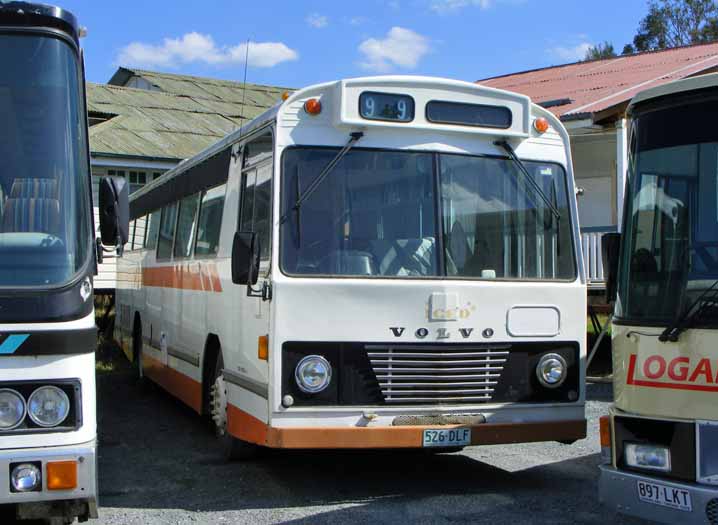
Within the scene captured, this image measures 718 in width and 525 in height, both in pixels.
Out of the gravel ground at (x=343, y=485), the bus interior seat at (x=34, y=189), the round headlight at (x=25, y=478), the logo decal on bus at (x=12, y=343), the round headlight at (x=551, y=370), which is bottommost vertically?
the gravel ground at (x=343, y=485)

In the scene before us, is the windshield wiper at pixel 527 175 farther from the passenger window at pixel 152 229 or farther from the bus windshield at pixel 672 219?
the passenger window at pixel 152 229

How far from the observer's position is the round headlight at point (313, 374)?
696 centimetres

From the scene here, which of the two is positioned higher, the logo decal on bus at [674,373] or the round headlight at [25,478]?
the logo decal on bus at [674,373]

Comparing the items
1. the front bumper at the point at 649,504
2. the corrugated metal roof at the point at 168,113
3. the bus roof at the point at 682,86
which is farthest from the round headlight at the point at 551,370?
the corrugated metal roof at the point at 168,113

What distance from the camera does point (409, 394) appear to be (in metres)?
7.10

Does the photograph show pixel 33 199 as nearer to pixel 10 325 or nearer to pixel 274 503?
pixel 10 325

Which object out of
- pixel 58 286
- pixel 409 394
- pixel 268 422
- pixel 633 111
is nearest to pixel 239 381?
pixel 268 422

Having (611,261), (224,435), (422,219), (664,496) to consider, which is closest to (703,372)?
(664,496)

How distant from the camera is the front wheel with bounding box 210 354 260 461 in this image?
27.5 feet

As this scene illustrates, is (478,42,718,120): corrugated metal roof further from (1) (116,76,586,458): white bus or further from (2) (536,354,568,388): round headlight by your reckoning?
(2) (536,354,568,388): round headlight

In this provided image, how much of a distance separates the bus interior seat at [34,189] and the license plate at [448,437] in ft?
10.5

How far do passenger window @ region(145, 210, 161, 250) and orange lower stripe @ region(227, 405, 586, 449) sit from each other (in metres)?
5.63

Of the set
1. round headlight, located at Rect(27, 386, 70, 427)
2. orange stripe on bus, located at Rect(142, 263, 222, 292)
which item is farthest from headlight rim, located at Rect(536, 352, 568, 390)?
round headlight, located at Rect(27, 386, 70, 427)

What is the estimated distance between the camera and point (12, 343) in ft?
15.7
